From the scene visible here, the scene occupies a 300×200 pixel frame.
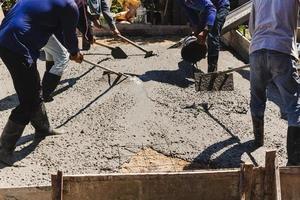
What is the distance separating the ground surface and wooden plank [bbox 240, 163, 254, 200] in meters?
1.23

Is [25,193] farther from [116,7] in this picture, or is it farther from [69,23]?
[116,7]

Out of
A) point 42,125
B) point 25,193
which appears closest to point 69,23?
point 42,125

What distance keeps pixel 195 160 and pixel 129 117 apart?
48.8 inches

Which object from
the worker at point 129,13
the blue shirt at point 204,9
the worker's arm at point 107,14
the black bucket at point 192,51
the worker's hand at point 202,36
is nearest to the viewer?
the blue shirt at point 204,9

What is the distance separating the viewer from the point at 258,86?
15.9 feet

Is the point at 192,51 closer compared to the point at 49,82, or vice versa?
the point at 49,82

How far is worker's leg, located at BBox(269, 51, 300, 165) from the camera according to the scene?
14.8ft

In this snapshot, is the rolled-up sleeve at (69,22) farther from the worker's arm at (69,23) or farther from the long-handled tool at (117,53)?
the long-handled tool at (117,53)

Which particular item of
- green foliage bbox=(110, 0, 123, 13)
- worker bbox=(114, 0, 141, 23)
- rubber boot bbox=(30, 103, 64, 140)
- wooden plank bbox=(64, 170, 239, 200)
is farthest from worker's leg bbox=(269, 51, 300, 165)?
green foliage bbox=(110, 0, 123, 13)

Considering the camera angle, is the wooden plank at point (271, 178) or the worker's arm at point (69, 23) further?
the worker's arm at point (69, 23)

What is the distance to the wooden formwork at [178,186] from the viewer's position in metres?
3.62

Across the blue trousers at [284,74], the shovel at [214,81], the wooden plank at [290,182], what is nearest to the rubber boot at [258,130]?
the blue trousers at [284,74]

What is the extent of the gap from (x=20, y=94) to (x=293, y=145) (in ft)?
8.03

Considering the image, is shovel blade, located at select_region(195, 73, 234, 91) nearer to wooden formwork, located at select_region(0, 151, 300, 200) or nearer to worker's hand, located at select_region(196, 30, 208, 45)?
worker's hand, located at select_region(196, 30, 208, 45)
